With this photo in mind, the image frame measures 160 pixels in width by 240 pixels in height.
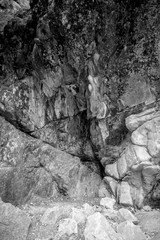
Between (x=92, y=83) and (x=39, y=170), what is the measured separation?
3912mm

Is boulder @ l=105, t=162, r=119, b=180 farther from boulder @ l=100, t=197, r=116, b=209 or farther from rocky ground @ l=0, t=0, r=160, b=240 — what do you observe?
boulder @ l=100, t=197, r=116, b=209

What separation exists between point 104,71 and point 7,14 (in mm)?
5585

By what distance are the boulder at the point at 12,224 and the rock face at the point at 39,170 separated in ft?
5.71

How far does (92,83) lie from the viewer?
8.08 m

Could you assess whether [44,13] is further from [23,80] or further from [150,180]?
[150,180]

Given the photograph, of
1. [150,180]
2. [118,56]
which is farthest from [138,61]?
[150,180]

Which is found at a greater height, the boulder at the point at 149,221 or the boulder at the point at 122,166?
the boulder at the point at 122,166

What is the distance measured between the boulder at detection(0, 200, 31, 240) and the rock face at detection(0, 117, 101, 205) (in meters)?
1.74

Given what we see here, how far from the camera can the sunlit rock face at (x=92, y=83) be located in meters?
7.25

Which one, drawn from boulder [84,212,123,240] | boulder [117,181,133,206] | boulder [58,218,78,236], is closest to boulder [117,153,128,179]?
boulder [117,181,133,206]

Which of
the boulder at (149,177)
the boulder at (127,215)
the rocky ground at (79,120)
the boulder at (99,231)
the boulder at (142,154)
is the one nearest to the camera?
the boulder at (99,231)

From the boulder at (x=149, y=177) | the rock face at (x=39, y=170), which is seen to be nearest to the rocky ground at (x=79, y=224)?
the boulder at (x=149, y=177)

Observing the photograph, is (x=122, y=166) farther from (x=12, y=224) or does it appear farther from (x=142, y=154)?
(x=12, y=224)

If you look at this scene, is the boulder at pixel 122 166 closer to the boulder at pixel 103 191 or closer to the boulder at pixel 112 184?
the boulder at pixel 112 184
